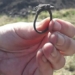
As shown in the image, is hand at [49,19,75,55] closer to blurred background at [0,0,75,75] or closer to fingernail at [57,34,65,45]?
fingernail at [57,34,65,45]

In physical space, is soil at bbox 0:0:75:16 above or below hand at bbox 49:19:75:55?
below

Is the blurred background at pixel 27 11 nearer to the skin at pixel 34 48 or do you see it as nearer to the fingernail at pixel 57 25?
the skin at pixel 34 48

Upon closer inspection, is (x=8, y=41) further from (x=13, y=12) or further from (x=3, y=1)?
(x=3, y=1)

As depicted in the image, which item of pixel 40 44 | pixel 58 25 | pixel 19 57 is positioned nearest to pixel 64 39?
pixel 58 25

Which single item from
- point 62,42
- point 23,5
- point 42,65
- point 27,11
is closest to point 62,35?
point 62,42

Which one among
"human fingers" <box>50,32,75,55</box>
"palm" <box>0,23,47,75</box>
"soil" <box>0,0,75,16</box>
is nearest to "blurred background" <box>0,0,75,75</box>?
"soil" <box>0,0,75,16</box>

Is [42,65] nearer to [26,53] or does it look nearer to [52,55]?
[52,55]

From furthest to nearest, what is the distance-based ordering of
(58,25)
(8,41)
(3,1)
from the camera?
(3,1) < (8,41) < (58,25)
